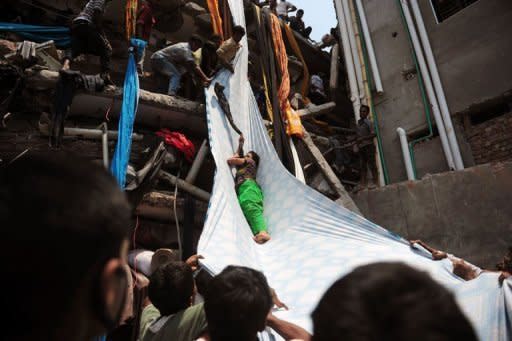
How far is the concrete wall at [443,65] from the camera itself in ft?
16.5

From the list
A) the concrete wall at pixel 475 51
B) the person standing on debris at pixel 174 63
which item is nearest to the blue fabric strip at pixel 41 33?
the person standing on debris at pixel 174 63

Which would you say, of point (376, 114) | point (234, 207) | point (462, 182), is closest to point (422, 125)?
point (376, 114)

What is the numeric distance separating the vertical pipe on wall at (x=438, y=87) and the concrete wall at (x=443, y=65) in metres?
0.11

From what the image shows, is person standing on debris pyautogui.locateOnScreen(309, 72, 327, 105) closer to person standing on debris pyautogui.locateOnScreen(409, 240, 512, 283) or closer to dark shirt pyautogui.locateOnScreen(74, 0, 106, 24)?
dark shirt pyautogui.locateOnScreen(74, 0, 106, 24)

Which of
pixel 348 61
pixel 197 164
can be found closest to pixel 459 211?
pixel 197 164

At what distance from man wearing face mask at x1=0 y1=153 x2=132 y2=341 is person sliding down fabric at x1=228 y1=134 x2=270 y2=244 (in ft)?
8.60

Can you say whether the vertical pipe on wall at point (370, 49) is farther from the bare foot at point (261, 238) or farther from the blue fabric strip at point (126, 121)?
the bare foot at point (261, 238)

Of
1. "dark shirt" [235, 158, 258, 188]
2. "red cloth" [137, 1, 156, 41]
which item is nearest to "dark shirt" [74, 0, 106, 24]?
"red cloth" [137, 1, 156, 41]

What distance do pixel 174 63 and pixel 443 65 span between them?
4.09 metres

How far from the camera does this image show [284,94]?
5359 mm

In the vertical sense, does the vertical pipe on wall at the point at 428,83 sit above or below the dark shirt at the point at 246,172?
above

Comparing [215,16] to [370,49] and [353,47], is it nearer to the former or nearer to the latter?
[353,47]

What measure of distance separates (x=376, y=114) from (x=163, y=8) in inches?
163

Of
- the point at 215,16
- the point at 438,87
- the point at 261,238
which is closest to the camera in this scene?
the point at 261,238
